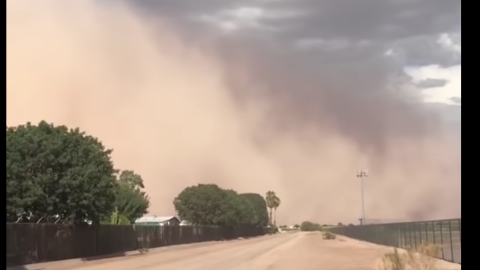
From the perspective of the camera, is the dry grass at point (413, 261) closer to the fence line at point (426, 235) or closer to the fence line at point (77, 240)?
the fence line at point (426, 235)

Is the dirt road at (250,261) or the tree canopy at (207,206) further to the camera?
the tree canopy at (207,206)

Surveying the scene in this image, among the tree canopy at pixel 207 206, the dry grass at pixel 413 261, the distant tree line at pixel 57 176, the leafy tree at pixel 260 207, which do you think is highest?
the distant tree line at pixel 57 176

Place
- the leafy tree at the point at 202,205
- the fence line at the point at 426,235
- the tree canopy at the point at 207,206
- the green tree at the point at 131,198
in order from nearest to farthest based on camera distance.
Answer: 1. the fence line at the point at 426,235
2. the green tree at the point at 131,198
3. the leafy tree at the point at 202,205
4. the tree canopy at the point at 207,206

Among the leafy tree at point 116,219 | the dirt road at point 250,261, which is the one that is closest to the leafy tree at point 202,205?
the leafy tree at point 116,219

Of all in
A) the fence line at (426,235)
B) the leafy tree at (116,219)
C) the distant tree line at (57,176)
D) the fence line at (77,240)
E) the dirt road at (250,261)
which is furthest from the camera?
the leafy tree at (116,219)

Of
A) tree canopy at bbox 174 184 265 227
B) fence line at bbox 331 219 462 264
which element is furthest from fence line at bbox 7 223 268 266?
fence line at bbox 331 219 462 264

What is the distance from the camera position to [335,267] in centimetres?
3578

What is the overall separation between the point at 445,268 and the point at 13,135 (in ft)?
75.8

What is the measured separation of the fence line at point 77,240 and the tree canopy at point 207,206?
1803 cm

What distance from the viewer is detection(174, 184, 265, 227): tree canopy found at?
10675 centimetres

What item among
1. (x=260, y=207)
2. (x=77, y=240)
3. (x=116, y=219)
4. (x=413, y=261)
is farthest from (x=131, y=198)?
(x=260, y=207)

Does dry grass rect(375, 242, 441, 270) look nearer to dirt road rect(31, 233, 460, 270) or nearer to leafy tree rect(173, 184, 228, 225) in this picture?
dirt road rect(31, 233, 460, 270)

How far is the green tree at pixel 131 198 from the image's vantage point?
7200 cm
